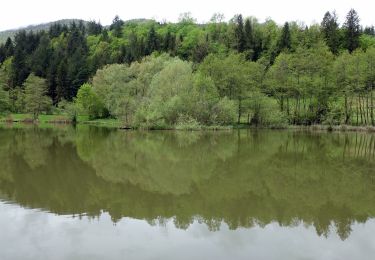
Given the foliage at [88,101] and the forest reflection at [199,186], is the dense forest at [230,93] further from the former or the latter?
the forest reflection at [199,186]

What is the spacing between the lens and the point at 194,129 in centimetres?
5688

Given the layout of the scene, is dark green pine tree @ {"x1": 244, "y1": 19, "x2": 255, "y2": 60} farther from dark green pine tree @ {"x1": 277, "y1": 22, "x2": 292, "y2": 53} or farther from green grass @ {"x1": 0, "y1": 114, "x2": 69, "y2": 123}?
green grass @ {"x1": 0, "y1": 114, "x2": 69, "y2": 123}

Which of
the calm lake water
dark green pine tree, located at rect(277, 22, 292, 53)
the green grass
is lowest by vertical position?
the calm lake water

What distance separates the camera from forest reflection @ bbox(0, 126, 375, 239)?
13.0 metres

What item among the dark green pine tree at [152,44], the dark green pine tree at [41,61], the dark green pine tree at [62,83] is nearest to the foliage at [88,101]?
the dark green pine tree at [62,83]

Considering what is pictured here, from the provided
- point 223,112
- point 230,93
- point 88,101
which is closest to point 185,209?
point 223,112

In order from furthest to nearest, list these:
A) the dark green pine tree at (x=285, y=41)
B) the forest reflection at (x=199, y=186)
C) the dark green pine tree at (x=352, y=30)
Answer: the dark green pine tree at (x=285, y=41), the dark green pine tree at (x=352, y=30), the forest reflection at (x=199, y=186)

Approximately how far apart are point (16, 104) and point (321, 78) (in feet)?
219

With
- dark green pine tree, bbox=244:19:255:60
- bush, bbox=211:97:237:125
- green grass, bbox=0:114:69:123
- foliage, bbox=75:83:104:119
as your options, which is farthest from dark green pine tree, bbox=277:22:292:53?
green grass, bbox=0:114:69:123

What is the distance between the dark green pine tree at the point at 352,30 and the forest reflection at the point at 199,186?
285ft

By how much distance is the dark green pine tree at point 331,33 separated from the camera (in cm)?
10681

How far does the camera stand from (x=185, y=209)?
13.6 metres

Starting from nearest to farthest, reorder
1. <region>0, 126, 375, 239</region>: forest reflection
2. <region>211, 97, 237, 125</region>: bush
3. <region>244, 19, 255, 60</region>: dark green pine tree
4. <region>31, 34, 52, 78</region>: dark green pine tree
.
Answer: <region>0, 126, 375, 239</region>: forest reflection < <region>211, 97, 237, 125</region>: bush < <region>31, 34, 52, 78</region>: dark green pine tree < <region>244, 19, 255, 60</region>: dark green pine tree

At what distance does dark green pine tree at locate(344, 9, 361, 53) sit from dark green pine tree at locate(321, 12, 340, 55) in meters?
2.48
